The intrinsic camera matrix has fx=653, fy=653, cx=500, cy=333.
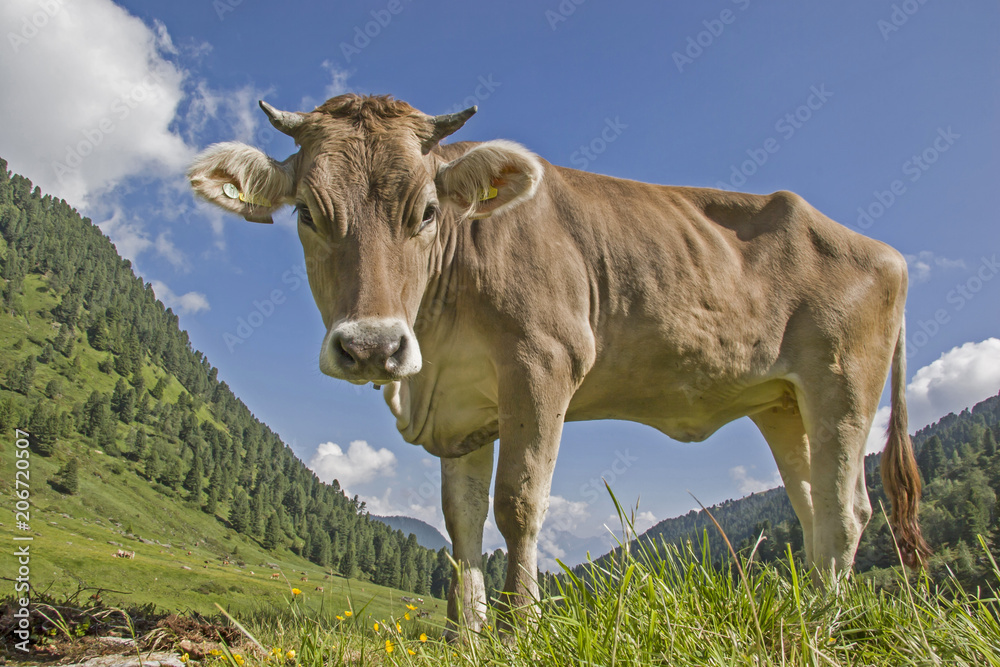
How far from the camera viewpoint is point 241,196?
5703 millimetres

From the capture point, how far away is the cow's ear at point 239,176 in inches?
215

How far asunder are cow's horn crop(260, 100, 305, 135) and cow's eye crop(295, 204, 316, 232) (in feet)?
2.37

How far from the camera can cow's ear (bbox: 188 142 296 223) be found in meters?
5.45

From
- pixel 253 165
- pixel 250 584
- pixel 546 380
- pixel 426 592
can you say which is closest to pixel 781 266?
pixel 546 380

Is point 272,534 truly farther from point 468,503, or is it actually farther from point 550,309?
point 550,309

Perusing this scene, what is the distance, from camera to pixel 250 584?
388ft

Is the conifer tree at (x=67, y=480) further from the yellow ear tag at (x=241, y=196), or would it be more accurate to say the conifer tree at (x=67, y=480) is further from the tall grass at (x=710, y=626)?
the tall grass at (x=710, y=626)

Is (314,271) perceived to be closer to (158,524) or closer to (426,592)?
(426,592)

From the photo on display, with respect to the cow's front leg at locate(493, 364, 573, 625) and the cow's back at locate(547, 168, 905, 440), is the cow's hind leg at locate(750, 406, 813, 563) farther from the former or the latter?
the cow's front leg at locate(493, 364, 573, 625)

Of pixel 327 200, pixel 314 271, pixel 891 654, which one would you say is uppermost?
pixel 327 200

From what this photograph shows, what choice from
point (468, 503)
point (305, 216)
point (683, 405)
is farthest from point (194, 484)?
point (305, 216)

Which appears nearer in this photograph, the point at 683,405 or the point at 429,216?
the point at 429,216

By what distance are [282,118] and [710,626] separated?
479 cm

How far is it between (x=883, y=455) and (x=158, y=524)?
19105 centimetres
